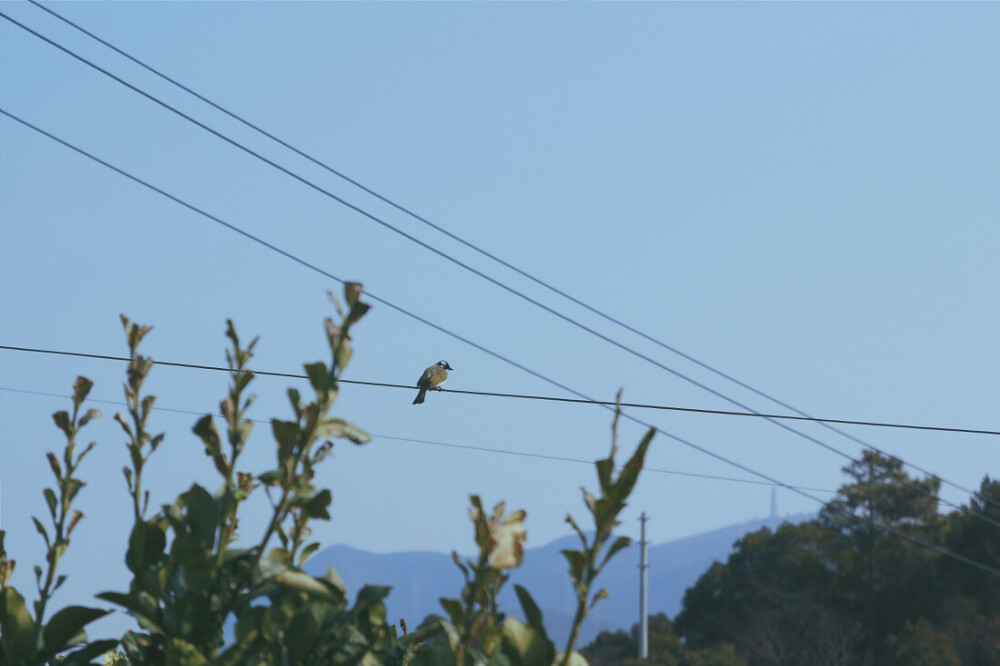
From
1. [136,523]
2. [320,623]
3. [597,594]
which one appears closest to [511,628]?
[597,594]

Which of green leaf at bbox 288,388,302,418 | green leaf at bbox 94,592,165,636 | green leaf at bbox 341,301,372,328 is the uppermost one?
green leaf at bbox 341,301,372,328

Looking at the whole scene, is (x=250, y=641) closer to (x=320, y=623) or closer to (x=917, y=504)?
(x=320, y=623)

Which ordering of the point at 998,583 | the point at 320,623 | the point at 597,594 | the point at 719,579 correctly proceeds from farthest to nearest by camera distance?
the point at 719,579 → the point at 998,583 → the point at 320,623 → the point at 597,594

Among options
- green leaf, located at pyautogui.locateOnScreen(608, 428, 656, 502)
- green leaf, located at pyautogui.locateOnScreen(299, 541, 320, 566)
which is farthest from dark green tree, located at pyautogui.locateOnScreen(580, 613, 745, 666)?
green leaf, located at pyautogui.locateOnScreen(608, 428, 656, 502)

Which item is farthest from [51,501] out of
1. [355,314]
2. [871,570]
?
[871,570]

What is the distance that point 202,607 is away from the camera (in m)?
2.85

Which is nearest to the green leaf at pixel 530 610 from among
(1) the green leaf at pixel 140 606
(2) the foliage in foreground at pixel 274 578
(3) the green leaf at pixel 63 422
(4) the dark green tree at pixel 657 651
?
(2) the foliage in foreground at pixel 274 578

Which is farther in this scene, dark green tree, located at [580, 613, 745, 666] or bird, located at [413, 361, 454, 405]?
dark green tree, located at [580, 613, 745, 666]

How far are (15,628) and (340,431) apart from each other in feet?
3.45

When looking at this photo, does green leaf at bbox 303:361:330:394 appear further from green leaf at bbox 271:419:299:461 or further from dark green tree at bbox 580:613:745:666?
dark green tree at bbox 580:613:745:666

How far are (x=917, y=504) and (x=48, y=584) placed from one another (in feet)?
177

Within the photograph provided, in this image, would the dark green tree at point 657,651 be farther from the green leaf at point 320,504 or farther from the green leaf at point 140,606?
the green leaf at point 320,504

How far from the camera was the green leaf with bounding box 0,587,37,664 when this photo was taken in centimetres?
317

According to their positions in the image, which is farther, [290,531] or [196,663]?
[290,531]
